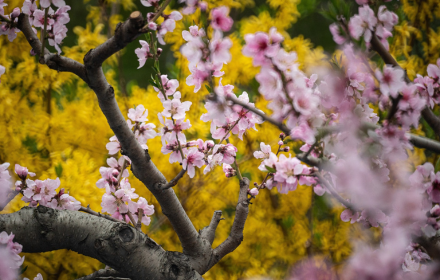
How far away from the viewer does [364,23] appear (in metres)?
0.49

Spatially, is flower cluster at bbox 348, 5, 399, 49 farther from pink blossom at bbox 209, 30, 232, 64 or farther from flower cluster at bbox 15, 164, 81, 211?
flower cluster at bbox 15, 164, 81, 211

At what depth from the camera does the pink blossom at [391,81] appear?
432 millimetres

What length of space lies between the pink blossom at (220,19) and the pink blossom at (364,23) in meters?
0.19

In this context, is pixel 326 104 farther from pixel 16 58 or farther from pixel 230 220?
pixel 16 58

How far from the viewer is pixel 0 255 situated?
22.2 inches

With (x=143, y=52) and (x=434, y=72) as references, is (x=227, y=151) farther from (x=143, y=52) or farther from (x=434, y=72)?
(x=434, y=72)

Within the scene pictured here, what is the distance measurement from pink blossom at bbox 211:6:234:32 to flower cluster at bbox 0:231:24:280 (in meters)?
0.56

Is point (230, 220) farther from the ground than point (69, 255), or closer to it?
closer to it

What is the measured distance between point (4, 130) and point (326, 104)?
3.84 feet

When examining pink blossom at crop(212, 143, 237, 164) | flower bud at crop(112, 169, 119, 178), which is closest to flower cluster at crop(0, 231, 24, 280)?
flower bud at crop(112, 169, 119, 178)

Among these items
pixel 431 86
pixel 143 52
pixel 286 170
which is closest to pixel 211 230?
pixel 286 170

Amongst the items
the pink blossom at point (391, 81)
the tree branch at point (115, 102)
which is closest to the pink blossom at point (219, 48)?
the tree branch at point (115, 102)

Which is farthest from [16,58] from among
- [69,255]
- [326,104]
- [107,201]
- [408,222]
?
[408,222]

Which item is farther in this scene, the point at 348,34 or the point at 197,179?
the point at 197,179
